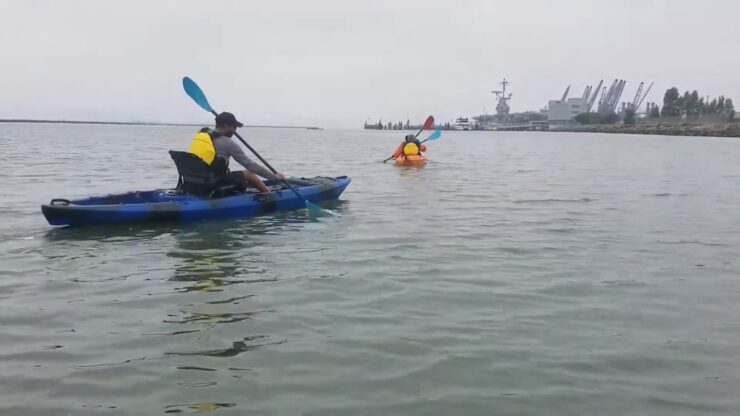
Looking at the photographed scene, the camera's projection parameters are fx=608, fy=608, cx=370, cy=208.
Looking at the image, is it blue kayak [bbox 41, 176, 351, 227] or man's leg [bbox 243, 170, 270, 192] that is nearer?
blue kayak [bbox 41, 176, 351, 227]

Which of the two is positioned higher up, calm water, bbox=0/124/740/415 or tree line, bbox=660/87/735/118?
tree line, bbox=660/87/735/118

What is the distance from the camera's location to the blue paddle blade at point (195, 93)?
404 inches

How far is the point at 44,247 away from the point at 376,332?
4718mm

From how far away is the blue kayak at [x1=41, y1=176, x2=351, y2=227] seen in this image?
7855mm

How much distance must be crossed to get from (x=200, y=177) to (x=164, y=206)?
75 centimetres

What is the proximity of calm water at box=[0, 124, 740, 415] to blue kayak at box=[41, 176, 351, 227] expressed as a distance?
217 millimetres

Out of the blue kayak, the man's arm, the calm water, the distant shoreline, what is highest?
the distant shoreline

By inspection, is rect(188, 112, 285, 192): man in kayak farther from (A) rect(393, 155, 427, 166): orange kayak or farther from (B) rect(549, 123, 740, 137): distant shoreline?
(B) rect(549, 123, 740, 137): distant shoreline

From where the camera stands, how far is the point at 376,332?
4480 mm

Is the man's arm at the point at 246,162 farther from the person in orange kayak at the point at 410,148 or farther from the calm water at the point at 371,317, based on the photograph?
the person in orange kayak at the point at 410,148

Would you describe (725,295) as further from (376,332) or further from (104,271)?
(104,271)

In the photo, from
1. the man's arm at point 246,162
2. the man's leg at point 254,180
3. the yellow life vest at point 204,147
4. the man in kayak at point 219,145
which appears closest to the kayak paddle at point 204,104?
the man's arm at point 246,162

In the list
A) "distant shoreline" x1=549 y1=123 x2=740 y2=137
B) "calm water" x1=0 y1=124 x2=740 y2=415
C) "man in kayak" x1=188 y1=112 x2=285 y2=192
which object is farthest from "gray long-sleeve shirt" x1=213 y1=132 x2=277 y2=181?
"distant shoreline" x1=549 y1=123 x2=740 y2=137

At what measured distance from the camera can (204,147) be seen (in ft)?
27.9
